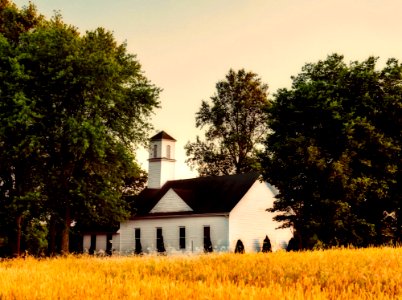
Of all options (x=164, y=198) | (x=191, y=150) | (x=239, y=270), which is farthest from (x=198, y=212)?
(x=239, y=270)

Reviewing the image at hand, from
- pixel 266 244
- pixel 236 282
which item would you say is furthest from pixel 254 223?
pixel 236 282

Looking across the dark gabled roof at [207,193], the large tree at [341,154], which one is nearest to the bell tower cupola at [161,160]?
the dark gabled roof at [207,193]

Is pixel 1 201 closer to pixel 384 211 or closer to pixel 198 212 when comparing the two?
pixel 198 212

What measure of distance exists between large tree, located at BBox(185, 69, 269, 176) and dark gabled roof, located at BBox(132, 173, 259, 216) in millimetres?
6650

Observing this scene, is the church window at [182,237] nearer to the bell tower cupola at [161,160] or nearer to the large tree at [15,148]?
the bell tower cupola at [161,160]

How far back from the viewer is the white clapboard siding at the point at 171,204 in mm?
46844

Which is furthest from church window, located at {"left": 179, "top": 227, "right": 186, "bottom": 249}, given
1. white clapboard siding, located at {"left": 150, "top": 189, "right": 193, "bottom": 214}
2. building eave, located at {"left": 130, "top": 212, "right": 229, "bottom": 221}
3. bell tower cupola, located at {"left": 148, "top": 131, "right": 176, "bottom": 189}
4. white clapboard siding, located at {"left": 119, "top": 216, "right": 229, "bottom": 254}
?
bell tower cupola, located at {"left": 148, "top": 131, "right": 176, "bottom": 189}

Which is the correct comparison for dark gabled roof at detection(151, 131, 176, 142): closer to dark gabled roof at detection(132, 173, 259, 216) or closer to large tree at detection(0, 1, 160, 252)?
dark gabled roof at detection(132, 173, 259, 216)

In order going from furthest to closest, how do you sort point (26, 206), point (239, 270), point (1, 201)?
point (1, 201) < point (26, 206) < point (239, 270)

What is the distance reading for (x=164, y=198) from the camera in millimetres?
48281

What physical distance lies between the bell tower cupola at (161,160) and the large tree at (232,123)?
499 cm

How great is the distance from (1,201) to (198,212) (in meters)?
17.3

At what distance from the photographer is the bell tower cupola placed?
176 ft

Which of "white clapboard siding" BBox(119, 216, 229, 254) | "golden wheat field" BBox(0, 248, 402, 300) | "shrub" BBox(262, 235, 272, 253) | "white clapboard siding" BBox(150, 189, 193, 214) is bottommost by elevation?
"golden wheat field" BBox(0, 248, 402, 300)
